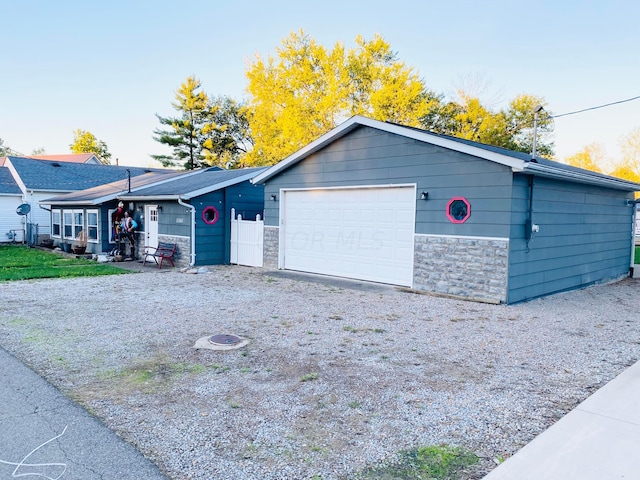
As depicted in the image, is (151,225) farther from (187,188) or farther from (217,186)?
(217,186)

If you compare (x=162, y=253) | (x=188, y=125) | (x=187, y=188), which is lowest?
(x=162, y=253)

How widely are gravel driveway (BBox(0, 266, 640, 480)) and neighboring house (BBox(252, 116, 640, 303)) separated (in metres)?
0.85

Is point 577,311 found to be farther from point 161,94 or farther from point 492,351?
point 161,94

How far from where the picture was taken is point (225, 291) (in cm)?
898

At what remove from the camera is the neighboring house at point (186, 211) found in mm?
12875

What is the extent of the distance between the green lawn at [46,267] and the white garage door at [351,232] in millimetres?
4939

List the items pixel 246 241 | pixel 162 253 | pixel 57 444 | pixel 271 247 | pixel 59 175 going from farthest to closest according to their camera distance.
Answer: pixel 59 175
pixel 162 253
pixel 246 241
pixel 271 247
pixel 57 444

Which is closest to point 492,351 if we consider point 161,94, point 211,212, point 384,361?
point 384,361

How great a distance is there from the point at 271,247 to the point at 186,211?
291 centimetres

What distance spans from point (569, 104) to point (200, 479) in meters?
24.5

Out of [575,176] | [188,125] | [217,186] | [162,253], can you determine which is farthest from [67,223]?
[188,125]

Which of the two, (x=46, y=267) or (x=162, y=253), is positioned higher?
(x=162, y=253)

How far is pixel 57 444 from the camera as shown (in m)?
2.85

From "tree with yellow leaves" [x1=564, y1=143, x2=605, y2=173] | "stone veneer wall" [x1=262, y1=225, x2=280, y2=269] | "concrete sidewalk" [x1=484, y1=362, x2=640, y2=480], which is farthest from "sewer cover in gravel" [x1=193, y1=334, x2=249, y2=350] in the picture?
"tree with yellow leaves" [x1=564, y1=143, x2=605, y2=173]
